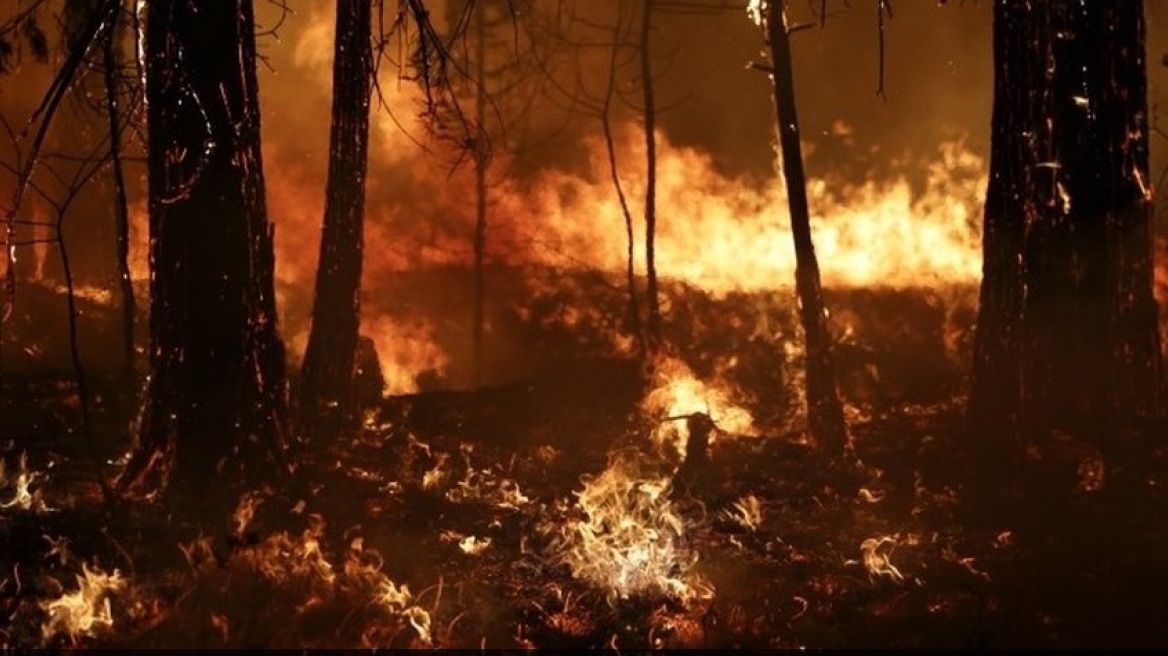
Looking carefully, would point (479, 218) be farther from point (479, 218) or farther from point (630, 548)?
point (630, 548)

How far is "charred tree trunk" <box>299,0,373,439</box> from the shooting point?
10.0m

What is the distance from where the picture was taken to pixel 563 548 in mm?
6977

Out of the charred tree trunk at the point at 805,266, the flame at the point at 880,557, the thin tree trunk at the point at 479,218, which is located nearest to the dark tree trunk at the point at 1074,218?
the flame at the point at 880,557

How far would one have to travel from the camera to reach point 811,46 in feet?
60.1

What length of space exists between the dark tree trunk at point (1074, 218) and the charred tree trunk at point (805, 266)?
2701 mm

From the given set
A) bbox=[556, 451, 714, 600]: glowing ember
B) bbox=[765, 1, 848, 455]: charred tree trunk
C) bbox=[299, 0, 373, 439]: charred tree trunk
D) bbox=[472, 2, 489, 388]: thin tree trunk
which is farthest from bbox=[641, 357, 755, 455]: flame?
bbox=[472, 2, 489, 388]: thin tree trunk

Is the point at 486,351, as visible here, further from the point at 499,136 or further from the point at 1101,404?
the point at 1101,404

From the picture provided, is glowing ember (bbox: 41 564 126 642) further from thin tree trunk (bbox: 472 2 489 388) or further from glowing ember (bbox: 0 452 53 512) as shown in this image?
thin tree trunk (bbox: 472 2 489 388)

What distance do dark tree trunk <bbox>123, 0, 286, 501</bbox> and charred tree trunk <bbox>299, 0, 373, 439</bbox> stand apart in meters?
3.11

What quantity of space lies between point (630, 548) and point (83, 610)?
3.60 metres

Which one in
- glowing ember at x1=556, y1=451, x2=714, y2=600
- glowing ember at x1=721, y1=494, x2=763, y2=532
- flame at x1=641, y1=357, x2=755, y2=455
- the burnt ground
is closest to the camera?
the burnt ground

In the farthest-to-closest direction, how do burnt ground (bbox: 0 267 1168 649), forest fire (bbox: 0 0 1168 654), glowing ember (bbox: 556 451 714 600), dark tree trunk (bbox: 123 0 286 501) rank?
dark tree trunk (bbox: 123 0 286 501) → glowing ember (bbox: 556 451 714 600) → forest fire (bbox: 0 0 1168 654) → burnt ground (bbox: 0 267 1168 649)

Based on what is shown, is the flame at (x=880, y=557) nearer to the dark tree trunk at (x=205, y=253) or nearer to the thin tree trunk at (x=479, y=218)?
the dark tree trunk at (x=205, y=253)

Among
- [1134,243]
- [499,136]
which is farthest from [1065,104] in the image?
[499,136]
